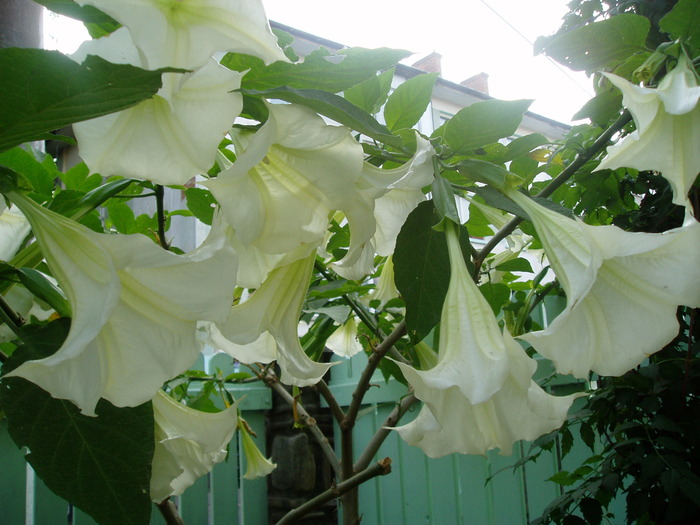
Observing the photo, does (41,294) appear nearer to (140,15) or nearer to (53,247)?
(53,247)

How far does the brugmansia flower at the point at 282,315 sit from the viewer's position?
0.49m

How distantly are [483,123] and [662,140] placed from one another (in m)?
0.15

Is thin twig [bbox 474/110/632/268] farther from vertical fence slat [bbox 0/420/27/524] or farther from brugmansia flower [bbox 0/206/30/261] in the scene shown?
vertical fence slat [bbox 0/420/27/524]

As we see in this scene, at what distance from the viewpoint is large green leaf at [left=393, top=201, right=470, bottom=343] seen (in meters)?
0.56

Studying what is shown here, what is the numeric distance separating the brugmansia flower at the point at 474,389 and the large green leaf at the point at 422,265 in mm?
47

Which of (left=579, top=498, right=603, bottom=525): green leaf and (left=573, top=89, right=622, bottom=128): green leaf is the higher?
(left=573, top=89, right=622, bottom=128): green leaf

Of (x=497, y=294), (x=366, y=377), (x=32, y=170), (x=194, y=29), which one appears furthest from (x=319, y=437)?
(x=194, y=29)

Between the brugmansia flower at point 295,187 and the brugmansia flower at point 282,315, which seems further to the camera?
the brugmansia flower at point 282,315

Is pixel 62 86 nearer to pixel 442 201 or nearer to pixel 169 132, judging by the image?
pixel 169 132

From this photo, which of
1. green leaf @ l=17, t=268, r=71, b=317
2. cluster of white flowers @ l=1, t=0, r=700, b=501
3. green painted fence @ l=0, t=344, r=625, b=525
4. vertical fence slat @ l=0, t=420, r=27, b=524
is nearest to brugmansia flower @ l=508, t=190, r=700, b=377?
cluster of white flowers @ l=1, t=0, r=700, b=501

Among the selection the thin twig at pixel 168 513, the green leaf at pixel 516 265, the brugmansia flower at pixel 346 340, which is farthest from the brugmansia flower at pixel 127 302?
the brugmansia flower at pixel 346 340

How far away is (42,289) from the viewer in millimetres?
503

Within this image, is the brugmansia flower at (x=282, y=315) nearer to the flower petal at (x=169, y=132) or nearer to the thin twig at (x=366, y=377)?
the flower petal at (x=169, y=132)

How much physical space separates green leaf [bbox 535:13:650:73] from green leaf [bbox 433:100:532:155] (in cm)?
20
